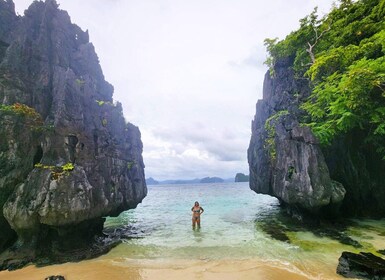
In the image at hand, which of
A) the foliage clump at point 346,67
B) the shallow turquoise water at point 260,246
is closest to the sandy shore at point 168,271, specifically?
the shallow turquoise water at point 260,246

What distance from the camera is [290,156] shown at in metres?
17.0

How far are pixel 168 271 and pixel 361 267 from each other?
7.20m

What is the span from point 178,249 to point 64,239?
6.10 metres

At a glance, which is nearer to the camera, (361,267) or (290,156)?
(361,267)

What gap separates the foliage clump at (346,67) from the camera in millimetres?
12609

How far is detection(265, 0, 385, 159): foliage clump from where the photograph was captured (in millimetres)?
12609

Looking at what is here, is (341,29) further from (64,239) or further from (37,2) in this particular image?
(37,2)

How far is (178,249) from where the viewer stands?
13.1m

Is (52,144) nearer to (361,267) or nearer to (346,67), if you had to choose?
A: (361,267)

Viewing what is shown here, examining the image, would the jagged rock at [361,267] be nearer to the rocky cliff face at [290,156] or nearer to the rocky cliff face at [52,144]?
the rocky cliff face at [290,156]

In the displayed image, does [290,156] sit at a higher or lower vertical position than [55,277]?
higher

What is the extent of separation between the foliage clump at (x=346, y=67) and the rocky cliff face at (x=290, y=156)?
43.7 inches

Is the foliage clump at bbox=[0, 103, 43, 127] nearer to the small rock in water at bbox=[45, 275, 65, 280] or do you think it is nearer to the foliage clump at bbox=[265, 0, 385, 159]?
the small rock in water at bbox=[45, 275, 65, 280]

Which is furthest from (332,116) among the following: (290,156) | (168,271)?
(168,271)
